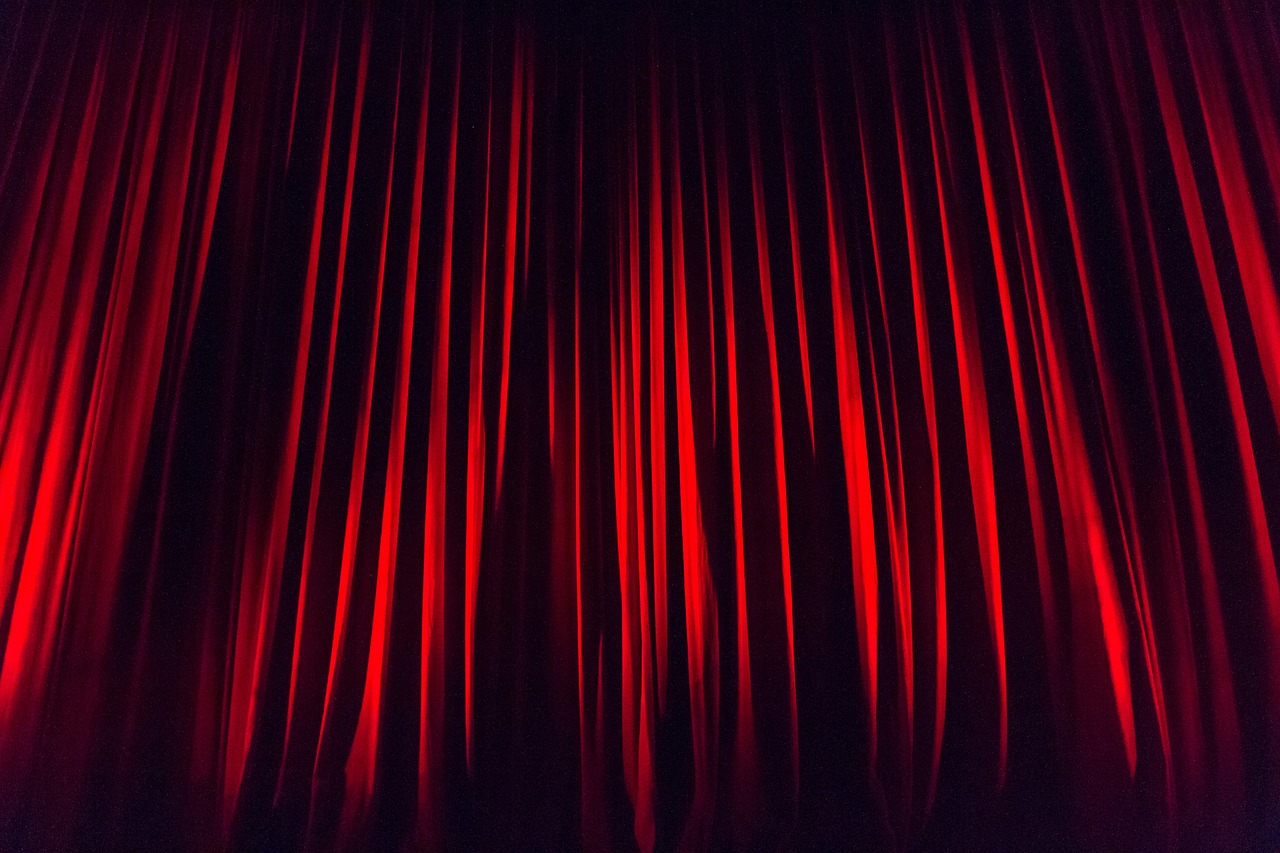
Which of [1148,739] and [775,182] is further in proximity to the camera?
[775,182]

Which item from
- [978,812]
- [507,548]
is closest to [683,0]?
[507,548]

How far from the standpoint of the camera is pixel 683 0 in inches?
111

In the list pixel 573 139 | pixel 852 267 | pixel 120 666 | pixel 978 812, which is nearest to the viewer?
pixel 978 812

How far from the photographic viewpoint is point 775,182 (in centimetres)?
263

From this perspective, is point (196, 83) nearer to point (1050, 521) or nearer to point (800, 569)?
point (800, 569)

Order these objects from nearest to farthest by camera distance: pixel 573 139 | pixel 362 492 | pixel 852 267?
pixel 362 492 < pixel 852 267 < pixel 573 139

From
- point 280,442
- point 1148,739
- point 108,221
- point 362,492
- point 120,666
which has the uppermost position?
point 108,221

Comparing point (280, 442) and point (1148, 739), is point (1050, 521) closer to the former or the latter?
point (1148, 739)

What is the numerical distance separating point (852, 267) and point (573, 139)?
0.96 meters

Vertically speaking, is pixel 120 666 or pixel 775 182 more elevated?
pixel 775 182

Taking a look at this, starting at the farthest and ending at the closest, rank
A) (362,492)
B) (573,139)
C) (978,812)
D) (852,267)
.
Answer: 1. (573,139)
2. (852,267)
3. (362,492)
4. (978,812)

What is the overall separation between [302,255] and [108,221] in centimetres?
62

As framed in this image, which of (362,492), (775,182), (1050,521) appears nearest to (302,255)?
(362,492)

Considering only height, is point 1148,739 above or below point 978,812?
above
